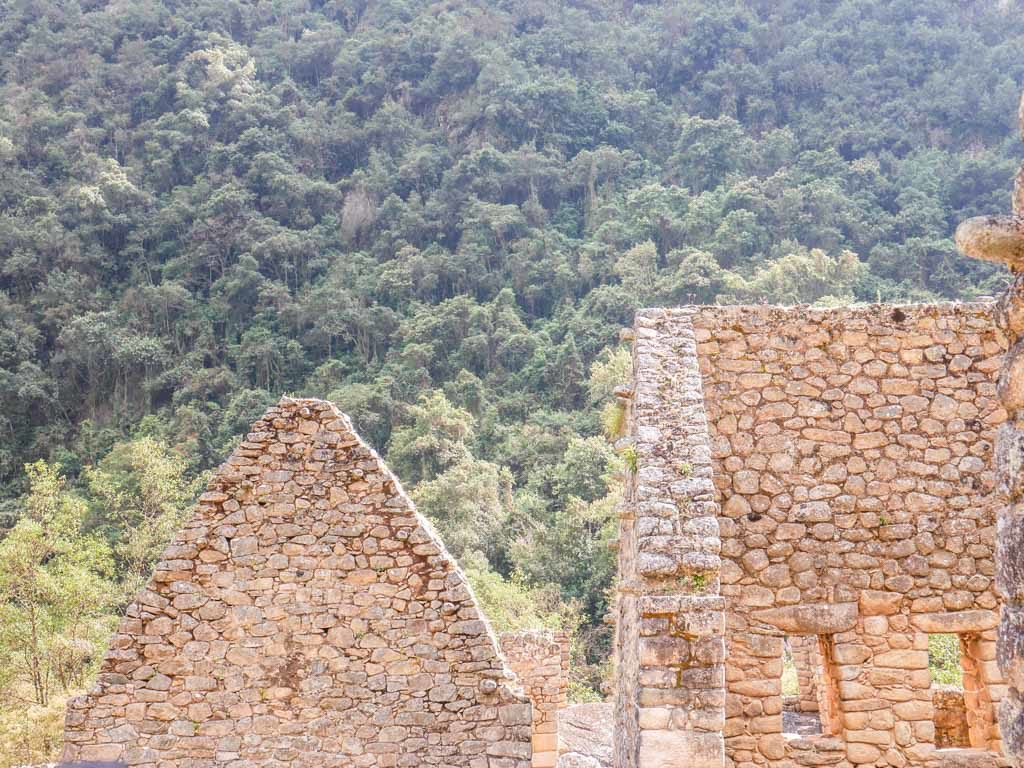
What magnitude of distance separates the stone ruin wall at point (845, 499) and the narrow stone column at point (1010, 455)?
2898 mm

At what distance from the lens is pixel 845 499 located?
557 centimetres

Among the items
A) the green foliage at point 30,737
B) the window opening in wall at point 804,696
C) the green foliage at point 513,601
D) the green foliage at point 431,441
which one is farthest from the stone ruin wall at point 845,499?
the green foliage at point 431,441

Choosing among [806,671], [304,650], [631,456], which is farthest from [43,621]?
[631,456]

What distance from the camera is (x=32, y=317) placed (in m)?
38.5

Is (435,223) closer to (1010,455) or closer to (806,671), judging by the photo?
(806,671)

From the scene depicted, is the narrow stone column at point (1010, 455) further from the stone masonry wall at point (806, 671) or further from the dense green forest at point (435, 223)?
the dense green forest at point (435, 223)

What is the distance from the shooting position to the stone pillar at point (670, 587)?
12.1 ft

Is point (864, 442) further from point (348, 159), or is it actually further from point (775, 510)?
point (348, 159)

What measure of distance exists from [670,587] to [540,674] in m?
4.74

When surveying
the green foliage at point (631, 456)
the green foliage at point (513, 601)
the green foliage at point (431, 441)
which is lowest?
the green foliage at point (631, 456)

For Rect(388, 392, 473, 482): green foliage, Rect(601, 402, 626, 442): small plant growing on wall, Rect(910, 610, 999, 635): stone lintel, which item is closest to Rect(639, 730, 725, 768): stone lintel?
Rect(910, 610, 999, 635): stone lintel

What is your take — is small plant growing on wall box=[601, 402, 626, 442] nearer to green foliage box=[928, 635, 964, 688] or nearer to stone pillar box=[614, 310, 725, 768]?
stone pillar box=[614, 310, 725, 768]

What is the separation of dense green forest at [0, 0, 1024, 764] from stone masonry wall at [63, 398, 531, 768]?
12.3 meters

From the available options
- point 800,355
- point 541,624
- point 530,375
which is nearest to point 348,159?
point 530,375
